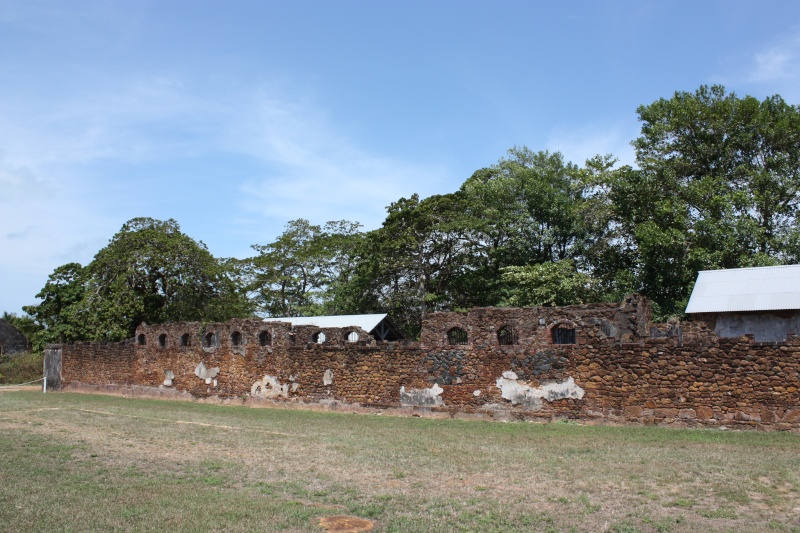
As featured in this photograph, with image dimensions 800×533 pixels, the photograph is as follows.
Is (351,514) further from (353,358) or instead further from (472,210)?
(472,210)

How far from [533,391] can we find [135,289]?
22.2m

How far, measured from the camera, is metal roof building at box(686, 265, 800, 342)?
16.9m

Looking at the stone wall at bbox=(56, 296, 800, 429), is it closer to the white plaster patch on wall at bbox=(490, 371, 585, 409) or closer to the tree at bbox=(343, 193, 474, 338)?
the white plaster patch on wall at bbox=(490, 371, 585, 409)

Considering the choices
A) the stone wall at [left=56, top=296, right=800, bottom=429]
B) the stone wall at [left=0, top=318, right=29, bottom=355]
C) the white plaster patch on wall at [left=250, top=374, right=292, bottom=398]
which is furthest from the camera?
the stone wall at [left=0, top=318, right=29, bottom=355]

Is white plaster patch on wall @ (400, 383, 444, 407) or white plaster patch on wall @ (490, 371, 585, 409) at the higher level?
white plaster patch on wall @ (490, 371, 585, 409)

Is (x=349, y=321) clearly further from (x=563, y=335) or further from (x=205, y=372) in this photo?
(x=563, y=335)

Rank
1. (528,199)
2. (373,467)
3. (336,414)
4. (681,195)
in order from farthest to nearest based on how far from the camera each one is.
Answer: (528,199), (681,195), (336,414), (373,467)

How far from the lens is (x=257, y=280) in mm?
39562

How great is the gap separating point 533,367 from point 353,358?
4.96 metres

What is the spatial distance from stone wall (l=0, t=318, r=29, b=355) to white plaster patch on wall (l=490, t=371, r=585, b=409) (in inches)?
1654

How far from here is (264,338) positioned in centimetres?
1930

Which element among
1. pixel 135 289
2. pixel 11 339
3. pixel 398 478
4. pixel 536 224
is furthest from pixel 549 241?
pixel 11 339

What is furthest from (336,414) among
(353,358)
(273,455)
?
(273,455)

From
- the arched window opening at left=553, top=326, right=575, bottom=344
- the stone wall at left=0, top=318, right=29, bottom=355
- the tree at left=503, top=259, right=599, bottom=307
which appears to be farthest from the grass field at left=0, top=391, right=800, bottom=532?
the stone wall at left=0, top=318, right=29, bottom=355
